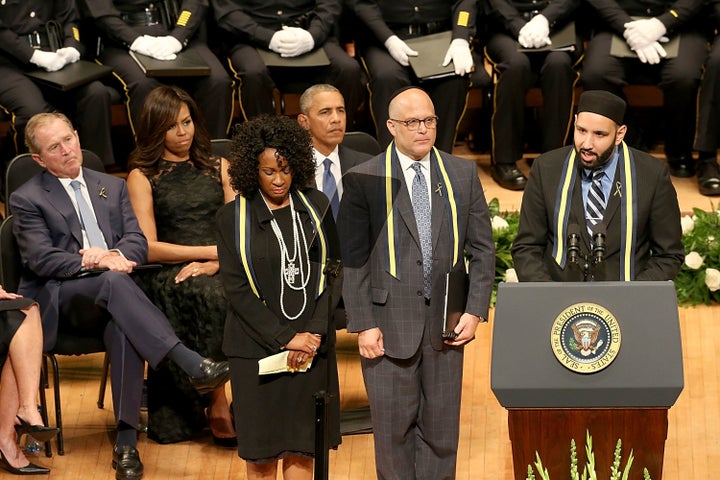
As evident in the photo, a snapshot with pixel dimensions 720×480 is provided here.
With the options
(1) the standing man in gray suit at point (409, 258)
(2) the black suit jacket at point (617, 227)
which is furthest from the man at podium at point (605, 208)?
(1) the standing man in gray suit at point (409, 258)

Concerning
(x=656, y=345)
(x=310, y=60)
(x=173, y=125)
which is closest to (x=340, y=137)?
(x=173, y=125)

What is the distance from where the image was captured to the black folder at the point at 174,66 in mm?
7410

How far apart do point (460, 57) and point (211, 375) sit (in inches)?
114

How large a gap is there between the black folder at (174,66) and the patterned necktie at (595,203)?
10.0 feet

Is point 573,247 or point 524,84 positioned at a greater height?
point 573,247

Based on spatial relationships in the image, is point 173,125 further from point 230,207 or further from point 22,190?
point 230,207

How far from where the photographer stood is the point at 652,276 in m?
4.93

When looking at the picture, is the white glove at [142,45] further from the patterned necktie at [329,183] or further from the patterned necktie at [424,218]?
the patterned necktie at [424,218]

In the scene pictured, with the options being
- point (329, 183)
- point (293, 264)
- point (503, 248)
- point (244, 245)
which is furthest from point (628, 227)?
point (503, 248)

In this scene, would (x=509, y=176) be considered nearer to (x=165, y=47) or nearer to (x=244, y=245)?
(x=165, y=47)

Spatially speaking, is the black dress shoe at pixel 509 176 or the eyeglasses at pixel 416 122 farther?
the black dress shoe at pixel 509 176

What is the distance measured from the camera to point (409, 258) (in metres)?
5.01

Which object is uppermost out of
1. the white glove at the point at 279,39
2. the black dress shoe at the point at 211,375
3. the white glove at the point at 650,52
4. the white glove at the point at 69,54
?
the white glove at the point at 69,54

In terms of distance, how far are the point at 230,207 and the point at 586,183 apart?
1.33 metres
